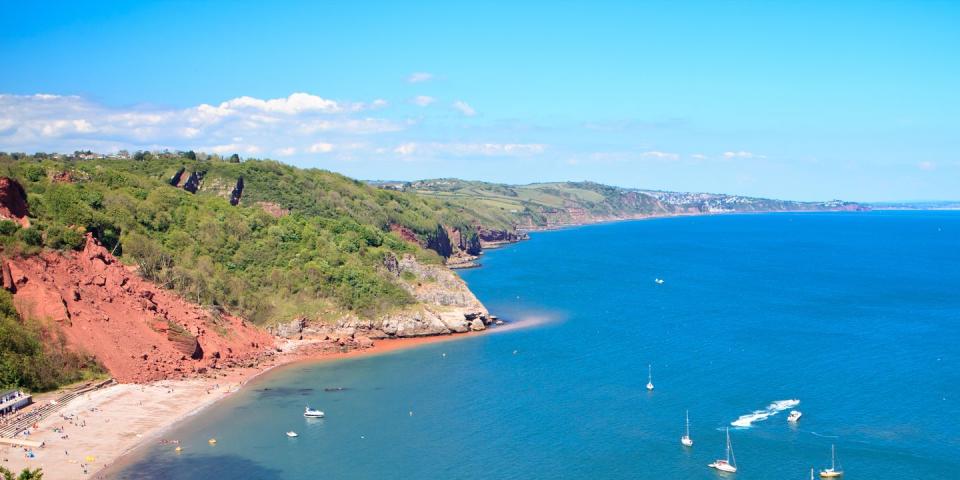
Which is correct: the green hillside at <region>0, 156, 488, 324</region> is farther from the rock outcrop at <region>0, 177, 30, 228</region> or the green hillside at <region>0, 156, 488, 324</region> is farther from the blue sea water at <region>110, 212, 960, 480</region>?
the blue sea water at <region>110, 212, 960, 480</region>

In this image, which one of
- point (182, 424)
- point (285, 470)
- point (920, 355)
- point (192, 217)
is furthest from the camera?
point (192, 217)

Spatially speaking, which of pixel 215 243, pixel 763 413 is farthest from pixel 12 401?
pixel 763 413

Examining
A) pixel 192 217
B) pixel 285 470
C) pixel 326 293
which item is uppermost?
pixel 192 217

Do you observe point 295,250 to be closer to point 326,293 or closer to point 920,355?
point 326,293

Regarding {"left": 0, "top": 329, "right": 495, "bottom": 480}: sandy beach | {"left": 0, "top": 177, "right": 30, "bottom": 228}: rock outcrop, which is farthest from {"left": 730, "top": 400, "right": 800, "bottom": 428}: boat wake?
{"left": 0, "top": 177, "right": 30, "bottom": 228}: rock outcrop

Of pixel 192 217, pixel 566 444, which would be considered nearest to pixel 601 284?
pixel 192 217

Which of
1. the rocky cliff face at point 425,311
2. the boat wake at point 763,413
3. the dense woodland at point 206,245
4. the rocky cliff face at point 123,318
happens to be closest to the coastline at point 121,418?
the rocky cliff face at point 123,318
